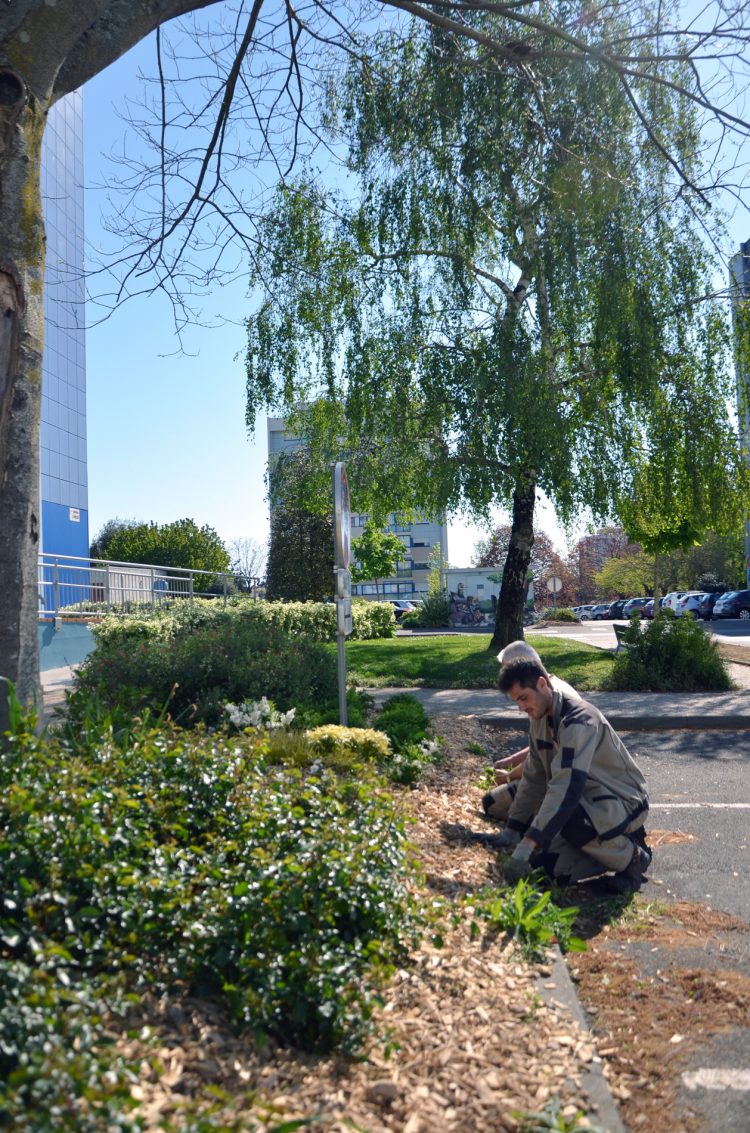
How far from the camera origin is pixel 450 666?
15820 mm

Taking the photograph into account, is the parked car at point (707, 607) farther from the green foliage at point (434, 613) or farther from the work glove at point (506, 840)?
the work glove at point (506, 840)

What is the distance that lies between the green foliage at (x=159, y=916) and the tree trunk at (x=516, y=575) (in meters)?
14.2

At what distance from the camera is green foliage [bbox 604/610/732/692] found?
13289 millimetres

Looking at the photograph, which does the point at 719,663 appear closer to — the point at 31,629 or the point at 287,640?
the point at 287,640

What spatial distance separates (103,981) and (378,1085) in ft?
2.51

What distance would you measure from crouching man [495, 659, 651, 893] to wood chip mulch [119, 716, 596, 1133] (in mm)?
1125

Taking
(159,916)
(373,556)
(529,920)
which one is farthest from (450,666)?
(373,556)

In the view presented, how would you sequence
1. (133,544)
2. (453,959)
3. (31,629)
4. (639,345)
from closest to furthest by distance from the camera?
(453,959) → (31,629) → (639,345) → (133,544)

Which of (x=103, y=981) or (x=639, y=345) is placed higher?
(x=639, y=345)

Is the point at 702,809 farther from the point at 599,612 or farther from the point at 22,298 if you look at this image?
the point at 599,612

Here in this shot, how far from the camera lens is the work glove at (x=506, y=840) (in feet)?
17.6

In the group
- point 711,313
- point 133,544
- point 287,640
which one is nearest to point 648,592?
point 133,544

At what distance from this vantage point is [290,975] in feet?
9.12

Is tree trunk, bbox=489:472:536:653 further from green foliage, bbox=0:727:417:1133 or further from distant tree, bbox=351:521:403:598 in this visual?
distant tree, bbox=351:521:403:598
